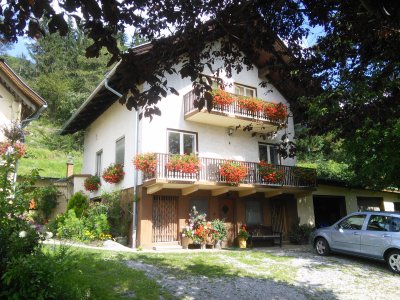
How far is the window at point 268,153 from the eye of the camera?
64.8 ft

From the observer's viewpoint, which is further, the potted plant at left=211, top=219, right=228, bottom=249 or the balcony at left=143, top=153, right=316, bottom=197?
the potted plant at left=211, top=219, right=228, bottom=249

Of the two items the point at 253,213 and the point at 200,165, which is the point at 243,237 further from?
the point at 200,165

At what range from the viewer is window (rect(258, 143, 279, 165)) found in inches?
778

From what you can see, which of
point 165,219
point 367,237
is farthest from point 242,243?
point 367,237

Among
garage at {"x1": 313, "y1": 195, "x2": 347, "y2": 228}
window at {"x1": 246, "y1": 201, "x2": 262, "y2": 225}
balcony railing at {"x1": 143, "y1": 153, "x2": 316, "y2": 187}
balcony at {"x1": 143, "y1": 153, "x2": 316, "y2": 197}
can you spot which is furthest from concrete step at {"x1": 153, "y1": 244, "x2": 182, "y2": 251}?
garage at {"x1": 313, "y1": 195, "x2": 347, "y2": 228}

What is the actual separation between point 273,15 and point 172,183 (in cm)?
975

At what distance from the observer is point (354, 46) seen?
268 inches

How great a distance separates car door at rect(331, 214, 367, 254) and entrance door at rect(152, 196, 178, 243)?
645 cm

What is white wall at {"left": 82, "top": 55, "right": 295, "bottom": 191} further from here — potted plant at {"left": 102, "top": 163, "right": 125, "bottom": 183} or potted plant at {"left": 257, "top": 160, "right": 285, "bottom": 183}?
potted plant at {"left": 257, "top": 160, "right": 285, "bottom": 183}

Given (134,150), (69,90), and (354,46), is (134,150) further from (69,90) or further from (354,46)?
(69,90)

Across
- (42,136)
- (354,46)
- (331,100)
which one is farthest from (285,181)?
(42,136)

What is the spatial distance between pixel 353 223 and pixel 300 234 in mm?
5940

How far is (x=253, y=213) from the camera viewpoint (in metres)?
18.4

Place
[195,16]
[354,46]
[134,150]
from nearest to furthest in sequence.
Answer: [195,16] < [354,46] < [134,150]
